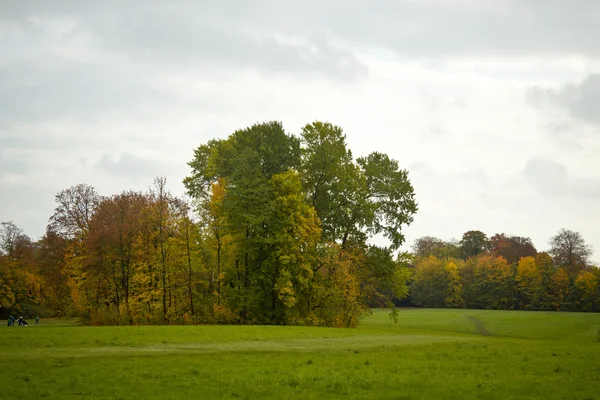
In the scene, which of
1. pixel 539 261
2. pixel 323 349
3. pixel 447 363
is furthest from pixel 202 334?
pixel 539 261

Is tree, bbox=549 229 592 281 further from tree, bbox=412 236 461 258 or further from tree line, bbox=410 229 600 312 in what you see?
tree, bbox=412 236 461 258

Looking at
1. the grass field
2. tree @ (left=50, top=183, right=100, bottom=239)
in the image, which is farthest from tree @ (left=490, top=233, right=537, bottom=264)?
the grass field

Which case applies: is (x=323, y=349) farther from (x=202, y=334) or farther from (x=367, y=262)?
(x=367, y=262)

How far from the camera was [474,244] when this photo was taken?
183 metres

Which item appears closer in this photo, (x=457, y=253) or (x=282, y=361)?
(x=282, y=361)

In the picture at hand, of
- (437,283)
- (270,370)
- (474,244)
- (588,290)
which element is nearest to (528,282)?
(588,290)

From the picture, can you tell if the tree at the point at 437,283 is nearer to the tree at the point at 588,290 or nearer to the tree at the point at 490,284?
the tree at the point at 490,284

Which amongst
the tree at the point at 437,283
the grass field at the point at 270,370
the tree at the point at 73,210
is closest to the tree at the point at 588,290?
the tree at the point at 437,283

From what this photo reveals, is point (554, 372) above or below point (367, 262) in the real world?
below

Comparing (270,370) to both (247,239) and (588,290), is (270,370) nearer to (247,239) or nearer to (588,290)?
(247,239)

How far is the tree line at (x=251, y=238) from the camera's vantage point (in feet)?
191

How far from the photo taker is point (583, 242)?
13838 cm

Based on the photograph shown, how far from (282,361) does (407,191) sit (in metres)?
45.4

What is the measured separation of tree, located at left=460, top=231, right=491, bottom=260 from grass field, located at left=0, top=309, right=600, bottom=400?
510 feet
